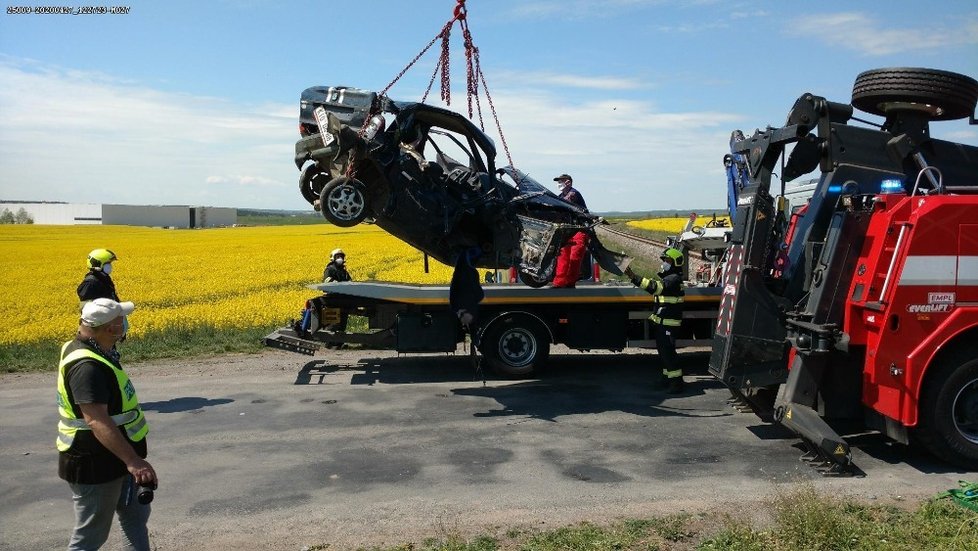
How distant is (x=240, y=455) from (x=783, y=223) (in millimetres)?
5651

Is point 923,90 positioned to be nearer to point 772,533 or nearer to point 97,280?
point 772,533

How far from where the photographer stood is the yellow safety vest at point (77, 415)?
154 inches

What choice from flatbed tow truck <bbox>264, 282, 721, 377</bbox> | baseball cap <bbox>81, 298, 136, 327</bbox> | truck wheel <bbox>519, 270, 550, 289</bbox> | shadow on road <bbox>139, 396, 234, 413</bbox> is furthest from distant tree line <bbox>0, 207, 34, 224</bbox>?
baseball cap <bbox>81, 298, 136, 327</bbox>

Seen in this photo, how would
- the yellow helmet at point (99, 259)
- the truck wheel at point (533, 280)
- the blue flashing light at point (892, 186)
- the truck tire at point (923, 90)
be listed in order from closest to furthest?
1. the blue flashing light at point (892, 186)
2. the truck tire at point (923, 90)
3. the yellow helmet at point (99, 259)
4. the truck wheel at point (533, 280)

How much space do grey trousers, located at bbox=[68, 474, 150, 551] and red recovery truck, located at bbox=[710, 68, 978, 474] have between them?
5039mm

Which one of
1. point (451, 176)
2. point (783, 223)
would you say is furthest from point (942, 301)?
point (451, 176)

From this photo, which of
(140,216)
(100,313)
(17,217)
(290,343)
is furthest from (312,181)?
(17,217)

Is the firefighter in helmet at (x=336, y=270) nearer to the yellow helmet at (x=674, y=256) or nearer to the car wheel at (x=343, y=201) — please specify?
the car wheel at (x=343, y=201)

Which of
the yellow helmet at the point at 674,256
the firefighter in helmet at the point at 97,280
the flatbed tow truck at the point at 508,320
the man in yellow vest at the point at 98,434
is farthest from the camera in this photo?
the flatbed tow truck at the point at 508,320

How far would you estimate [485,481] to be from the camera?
635 centimetres

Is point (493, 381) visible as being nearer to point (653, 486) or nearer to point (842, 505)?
point (653, 486)

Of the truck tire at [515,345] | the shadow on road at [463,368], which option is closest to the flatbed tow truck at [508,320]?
the truck tire at [515,345]

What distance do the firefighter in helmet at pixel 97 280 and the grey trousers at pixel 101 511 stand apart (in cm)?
434

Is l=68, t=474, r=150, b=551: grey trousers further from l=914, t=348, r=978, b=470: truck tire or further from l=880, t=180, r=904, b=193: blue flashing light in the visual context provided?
l=880, t=180, r=904, b=193: blue flashing light
